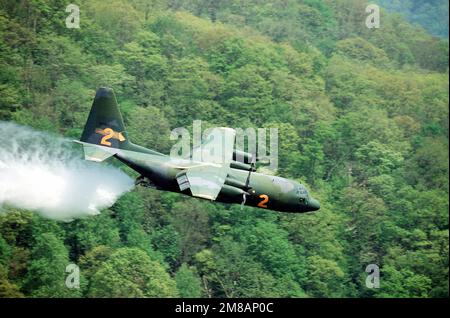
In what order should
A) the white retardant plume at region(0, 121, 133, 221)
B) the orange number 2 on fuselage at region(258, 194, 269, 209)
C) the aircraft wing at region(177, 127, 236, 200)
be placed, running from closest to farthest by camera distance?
the aircraft wing at region(177, 127, 236, 200) → the orange number 2 on fuselage at region(258, 194, 269, 209) → the white retardant plume at region(0, 121, 133, 221)

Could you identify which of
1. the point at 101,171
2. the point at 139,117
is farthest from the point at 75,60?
the point at 101,171

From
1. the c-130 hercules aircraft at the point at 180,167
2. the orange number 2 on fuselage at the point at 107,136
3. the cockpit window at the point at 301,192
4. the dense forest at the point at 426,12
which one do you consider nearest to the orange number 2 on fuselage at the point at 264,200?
the c-130 hercules aircraft at the point at 180,167

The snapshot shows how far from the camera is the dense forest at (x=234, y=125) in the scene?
238ft

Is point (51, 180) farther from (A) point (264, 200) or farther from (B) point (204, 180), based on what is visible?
(A) point (264, 200)

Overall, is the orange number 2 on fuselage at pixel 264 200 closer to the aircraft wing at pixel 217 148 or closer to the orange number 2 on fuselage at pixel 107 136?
the aircraft wing at pixel 217 148

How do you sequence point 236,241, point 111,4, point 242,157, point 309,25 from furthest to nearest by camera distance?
point 309,25 < point 111,4 < point 236,241 < point 242,157

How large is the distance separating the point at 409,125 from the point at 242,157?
39825 millimetres

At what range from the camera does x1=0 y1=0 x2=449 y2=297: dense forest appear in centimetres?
7244

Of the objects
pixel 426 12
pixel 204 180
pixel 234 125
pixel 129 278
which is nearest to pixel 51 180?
pixel 129 278

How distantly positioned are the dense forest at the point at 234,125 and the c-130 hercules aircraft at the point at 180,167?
11.7m

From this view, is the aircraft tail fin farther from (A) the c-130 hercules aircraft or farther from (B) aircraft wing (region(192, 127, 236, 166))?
(B) aircraft wing (region(192, 127, 236, 166))

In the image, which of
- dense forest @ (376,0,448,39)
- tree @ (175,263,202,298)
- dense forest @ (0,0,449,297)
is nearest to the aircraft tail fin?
dense forest @ (0,0,449,297)
